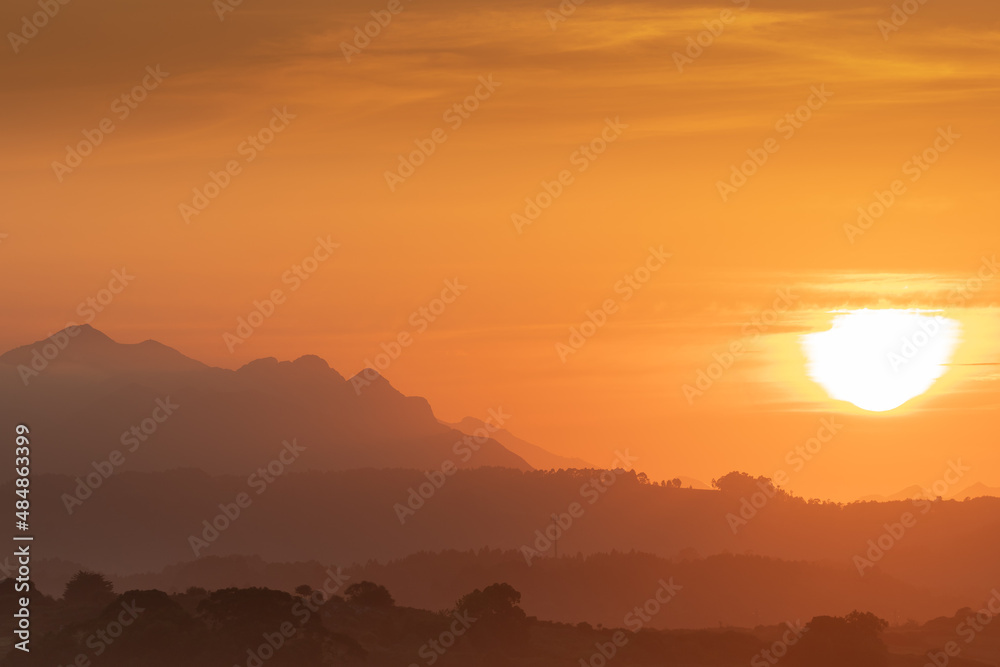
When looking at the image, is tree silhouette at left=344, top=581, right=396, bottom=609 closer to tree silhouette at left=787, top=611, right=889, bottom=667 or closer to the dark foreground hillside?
the dark foreground hillside

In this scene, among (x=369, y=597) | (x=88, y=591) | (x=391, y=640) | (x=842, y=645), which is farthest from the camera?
(x=88, y=591)

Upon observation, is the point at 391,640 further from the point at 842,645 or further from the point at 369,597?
the point at 842,645

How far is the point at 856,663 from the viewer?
8225 centimetres

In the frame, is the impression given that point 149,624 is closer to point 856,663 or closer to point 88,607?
point 88,607

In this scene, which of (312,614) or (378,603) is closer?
(312,614)

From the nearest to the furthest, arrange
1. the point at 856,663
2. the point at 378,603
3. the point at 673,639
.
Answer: the point at 856,663 < the point at 673,639 < the point at 378,603

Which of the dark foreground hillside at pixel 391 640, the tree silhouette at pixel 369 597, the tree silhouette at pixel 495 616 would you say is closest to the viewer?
the dark foreground hillside at pixel 391 640

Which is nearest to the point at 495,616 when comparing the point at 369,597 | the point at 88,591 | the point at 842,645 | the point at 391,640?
the point at 391,640

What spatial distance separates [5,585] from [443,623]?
138ft

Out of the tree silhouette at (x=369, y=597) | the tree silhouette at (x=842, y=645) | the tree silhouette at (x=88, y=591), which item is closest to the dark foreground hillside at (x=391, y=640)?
the tree silhouette at (x=842, y=645)

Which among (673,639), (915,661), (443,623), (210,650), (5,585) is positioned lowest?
(5,585)

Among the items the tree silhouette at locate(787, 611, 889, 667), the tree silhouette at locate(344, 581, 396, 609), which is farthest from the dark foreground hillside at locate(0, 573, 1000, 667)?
the tree silhouette at locate(344, 581, 396, 609)

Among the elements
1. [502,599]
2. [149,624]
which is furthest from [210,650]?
[502,599]

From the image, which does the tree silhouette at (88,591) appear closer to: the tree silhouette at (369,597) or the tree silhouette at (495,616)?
the tree silhouette at (369,597)
